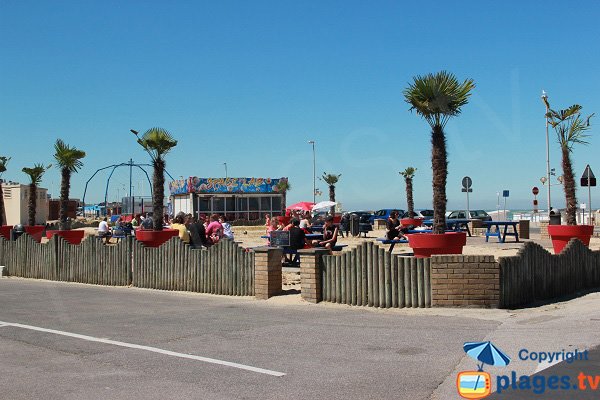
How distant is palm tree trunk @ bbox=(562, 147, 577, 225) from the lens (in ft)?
51.9

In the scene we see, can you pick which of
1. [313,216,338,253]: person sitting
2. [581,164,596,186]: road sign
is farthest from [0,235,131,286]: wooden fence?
[581,164,596,186]: road sign

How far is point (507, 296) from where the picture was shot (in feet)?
34.5

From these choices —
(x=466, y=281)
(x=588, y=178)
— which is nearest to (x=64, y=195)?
(x=588, y=178)

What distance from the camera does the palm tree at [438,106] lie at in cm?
1286

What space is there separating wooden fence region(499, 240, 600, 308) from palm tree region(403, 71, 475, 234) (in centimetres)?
214

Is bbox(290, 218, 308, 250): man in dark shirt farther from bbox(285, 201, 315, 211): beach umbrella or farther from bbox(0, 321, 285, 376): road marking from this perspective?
bbox(285, 201, 315, 211): beach umbrella

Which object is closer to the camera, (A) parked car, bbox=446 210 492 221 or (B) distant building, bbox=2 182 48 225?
(A) parked car, bbox=446 210 492 221

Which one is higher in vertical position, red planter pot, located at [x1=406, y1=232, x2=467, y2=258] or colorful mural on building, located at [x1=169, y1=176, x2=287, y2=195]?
colorful mural on building, located at [x1=169, y1=176, x2=287, y2=195]

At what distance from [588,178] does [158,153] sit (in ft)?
48.1

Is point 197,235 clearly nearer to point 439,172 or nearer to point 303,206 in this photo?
point 439,172

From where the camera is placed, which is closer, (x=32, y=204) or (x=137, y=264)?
(x=137, y=264)

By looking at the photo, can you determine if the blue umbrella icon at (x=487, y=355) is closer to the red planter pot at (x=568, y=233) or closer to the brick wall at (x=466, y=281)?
the brick wall at (x=466, y=281)

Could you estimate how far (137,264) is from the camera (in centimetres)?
1577

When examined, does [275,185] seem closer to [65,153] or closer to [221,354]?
[65,153]
